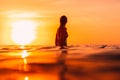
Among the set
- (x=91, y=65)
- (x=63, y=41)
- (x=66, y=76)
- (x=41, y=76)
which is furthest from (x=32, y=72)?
(x=63, y=41)

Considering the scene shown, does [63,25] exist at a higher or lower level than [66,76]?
higher

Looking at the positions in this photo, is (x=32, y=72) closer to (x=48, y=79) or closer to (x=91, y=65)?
(x=48, y=79)

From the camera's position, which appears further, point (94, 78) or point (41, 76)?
point (41, 76)

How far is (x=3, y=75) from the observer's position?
11.5 ft

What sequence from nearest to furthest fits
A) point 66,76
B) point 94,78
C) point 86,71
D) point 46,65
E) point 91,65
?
1. point 94,78
2. point 66,76
3. point 86,71
4. point 91,65
5. point 46,65

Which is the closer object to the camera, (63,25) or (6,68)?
(6,68)

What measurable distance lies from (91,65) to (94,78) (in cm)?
87

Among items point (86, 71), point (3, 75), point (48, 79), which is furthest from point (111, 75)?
point (3, 75)

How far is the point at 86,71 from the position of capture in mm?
3486

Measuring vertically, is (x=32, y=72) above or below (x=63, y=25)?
below

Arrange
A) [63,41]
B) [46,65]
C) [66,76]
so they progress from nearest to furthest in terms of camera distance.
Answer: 1. [66,76]
2. [46,65]
3. [63,41]

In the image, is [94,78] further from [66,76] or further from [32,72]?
[32,72]

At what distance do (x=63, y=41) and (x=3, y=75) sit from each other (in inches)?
349

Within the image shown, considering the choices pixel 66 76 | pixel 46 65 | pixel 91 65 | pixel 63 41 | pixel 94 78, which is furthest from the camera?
pixel 63 41
